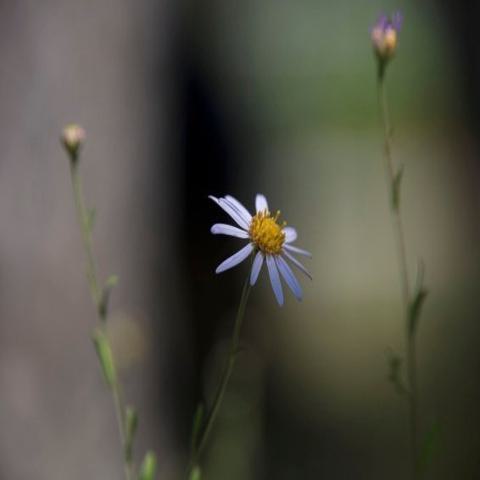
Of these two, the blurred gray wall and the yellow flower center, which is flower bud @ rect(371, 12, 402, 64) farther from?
the blurred gray wall

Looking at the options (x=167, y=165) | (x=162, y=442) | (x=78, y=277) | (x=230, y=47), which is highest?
(x=230, y=47)

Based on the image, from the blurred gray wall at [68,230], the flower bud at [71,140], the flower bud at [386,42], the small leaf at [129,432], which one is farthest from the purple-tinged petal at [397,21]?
the blurred gray wall at [68,230]

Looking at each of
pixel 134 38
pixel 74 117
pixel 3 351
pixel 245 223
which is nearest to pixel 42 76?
pixel 74 117

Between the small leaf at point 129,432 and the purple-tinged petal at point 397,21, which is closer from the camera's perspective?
the small leaf at point 129,432

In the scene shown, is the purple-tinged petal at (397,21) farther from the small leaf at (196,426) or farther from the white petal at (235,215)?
the small leaf at (196,426)

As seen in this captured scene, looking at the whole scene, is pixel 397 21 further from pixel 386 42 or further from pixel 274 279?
pixel 274 279

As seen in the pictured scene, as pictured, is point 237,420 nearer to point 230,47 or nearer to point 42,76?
point 42,76
